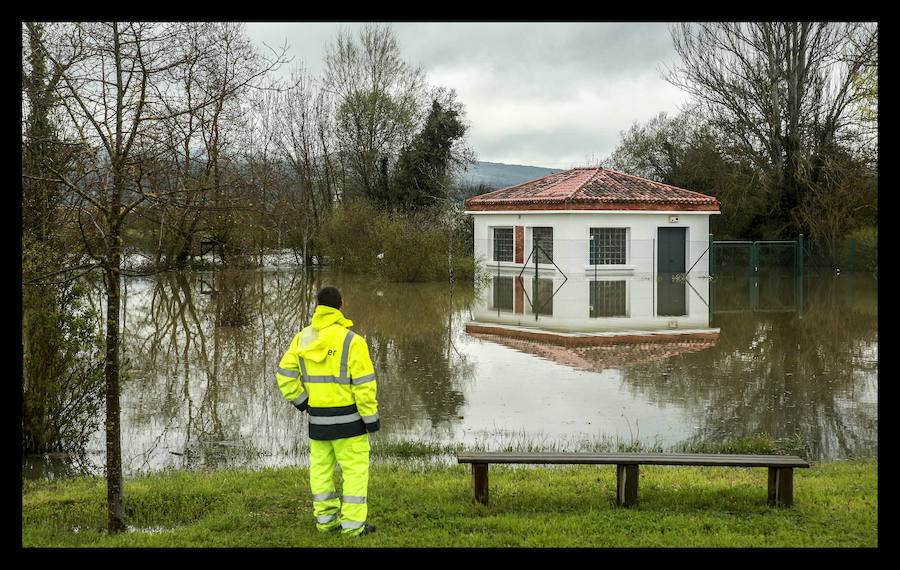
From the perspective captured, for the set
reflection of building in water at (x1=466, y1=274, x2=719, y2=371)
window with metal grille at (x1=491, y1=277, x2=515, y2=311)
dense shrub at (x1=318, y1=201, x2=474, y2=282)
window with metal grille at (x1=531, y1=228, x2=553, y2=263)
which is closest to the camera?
reflection of building in water at (x1=466, y1=274, x2=719, y2=371)

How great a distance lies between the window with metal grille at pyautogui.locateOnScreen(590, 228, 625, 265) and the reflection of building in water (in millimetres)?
2634

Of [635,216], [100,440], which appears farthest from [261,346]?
[635,216]

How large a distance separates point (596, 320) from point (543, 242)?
48.8ft

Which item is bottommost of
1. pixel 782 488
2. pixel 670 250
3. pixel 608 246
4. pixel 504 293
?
pixel 782 488

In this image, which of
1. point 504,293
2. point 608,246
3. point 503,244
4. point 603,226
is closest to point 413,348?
point 504,293

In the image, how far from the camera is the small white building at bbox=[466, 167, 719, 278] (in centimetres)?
3478

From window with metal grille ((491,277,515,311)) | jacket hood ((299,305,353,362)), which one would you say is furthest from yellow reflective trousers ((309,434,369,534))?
window with metal grille ((491,277,515,311))

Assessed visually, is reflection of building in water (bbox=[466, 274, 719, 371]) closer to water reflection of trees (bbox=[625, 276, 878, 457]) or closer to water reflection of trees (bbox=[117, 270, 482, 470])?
water reflection of trees (bbox=[625, 276, 878, 457])

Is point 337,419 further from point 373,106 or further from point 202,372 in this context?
point 373,106

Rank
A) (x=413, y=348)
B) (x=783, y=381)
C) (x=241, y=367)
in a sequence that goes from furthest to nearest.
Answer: (x=413, y=348), (x=241, y=367), (x=783, y=381)

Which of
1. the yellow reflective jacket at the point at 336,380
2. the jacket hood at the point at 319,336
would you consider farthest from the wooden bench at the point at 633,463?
the jacket hood at the point at 319,336

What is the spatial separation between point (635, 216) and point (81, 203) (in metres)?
30.8

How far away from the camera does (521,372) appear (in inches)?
562

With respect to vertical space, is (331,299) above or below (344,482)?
above
